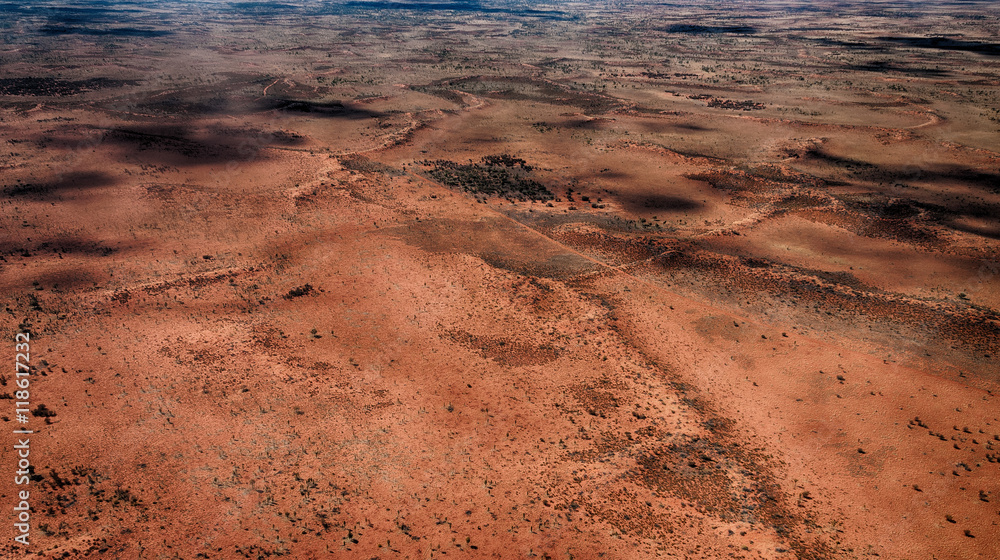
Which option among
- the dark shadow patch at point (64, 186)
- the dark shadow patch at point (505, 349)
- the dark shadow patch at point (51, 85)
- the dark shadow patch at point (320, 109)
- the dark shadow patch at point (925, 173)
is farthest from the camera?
the dark shadow patch at point (51, 85)

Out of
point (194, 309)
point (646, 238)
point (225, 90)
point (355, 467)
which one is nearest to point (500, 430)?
point (355, 467)

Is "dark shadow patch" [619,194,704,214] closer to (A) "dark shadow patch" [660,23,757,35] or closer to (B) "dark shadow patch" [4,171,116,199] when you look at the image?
(B) "dark shadow patch" [4,171,116,199]

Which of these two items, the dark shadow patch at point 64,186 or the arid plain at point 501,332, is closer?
the arid plain at point 501,332

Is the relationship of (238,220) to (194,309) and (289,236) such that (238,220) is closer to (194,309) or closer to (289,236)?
(289,236)

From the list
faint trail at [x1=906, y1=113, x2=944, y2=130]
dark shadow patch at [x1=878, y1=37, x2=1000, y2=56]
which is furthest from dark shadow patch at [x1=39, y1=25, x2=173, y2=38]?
dark shadow patch at [x1=878, y1=37, x2=1000, y2=56]

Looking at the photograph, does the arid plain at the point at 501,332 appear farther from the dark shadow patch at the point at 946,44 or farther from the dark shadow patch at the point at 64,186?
the dark shadow patch at the point at 946,44

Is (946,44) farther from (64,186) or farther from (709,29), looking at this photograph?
(64,186)

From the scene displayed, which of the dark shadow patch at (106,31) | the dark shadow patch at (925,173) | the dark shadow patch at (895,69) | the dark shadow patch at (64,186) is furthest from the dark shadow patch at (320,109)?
the dark shadow patch at (106,31)

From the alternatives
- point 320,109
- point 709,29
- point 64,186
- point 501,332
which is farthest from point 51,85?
point 709,29

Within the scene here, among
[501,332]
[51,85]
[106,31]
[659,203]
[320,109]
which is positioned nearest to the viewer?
[501,332]
